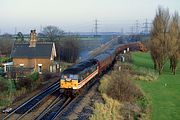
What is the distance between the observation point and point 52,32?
3095 inches

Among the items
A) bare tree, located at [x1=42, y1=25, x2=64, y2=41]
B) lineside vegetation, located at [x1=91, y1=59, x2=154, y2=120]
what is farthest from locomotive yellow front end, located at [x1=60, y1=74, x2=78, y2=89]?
bare tree, located at [x1=42, y1=25, x2=64, y2=41]

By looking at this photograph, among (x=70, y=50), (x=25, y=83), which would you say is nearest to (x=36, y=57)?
(x=25, y=83)

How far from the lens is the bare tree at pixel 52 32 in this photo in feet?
249

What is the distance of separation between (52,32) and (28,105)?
53751 mm

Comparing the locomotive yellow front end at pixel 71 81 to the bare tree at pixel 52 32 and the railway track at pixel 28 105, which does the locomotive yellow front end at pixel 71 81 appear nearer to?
the railway track at pixel 28 105

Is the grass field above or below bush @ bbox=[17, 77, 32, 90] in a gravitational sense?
below

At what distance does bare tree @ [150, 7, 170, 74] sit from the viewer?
48969 millimetres

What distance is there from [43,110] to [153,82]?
19.7 meters

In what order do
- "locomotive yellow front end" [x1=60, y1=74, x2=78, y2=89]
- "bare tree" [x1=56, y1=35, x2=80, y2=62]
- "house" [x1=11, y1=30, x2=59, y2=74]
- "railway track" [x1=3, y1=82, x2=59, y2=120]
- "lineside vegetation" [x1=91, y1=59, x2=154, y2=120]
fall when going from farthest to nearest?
1. "bare tree" [x1=56, y1=35, x2=80, y2=62]
2. "house" [x1=11, y1=30, x2=59, y2=74]
3. "locomotive yellow front end" [x1=60, y1=74, x2=78, y2=89]
4. "lineside vegetation" [x1=91, y1=59, x2=154, y2=120]
5. "railway track" [x1=3, y1=82, x2=59, y2=120]

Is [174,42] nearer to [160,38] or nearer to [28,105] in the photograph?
[160,38]

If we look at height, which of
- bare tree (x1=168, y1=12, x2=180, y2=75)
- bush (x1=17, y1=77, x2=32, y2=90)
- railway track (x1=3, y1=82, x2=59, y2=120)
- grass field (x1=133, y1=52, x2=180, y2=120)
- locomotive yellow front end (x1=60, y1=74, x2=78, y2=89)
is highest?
bare tree (x1=168, y1=12, x2=180, y2=75)

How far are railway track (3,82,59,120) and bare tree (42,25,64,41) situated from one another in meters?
43.5

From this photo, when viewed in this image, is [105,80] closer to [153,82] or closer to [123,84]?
[123,84]

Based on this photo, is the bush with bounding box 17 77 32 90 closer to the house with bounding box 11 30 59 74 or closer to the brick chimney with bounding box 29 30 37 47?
the house with bounding box 11 30 59 74
